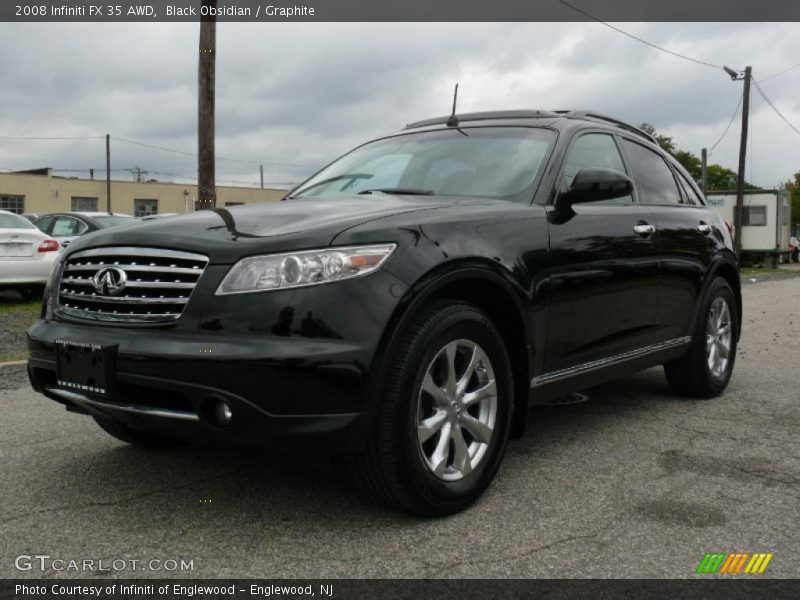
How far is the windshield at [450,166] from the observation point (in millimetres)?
4066

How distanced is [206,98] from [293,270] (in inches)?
327

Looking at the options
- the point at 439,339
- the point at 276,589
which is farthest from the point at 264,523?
the point at 439,339

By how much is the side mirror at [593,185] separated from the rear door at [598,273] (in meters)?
0.09

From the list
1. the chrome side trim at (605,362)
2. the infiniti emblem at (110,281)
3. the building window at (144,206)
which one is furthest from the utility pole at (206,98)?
the building window at (144,206)

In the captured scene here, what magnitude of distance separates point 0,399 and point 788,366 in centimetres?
590

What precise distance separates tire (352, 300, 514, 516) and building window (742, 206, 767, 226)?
31.0 meters

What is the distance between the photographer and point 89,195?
59.8 meters

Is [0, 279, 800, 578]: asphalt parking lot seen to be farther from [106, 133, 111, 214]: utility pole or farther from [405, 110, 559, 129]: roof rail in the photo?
[106, 133, 111, 214]: utility pole

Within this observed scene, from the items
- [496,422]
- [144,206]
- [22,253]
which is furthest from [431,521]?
[144,206]

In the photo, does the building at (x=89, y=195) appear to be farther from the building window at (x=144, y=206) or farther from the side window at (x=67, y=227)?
the side window at (x=67, y=227)

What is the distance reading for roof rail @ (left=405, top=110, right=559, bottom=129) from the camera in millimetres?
4571

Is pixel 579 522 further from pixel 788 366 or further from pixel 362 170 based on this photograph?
pixel 788 366

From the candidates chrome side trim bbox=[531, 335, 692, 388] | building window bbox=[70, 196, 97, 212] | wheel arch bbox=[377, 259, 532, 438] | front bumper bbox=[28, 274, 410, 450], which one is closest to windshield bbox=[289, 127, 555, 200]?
wheel arch bbox=[377, 259, 532, 438]

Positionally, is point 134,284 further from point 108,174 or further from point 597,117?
point 108,174
